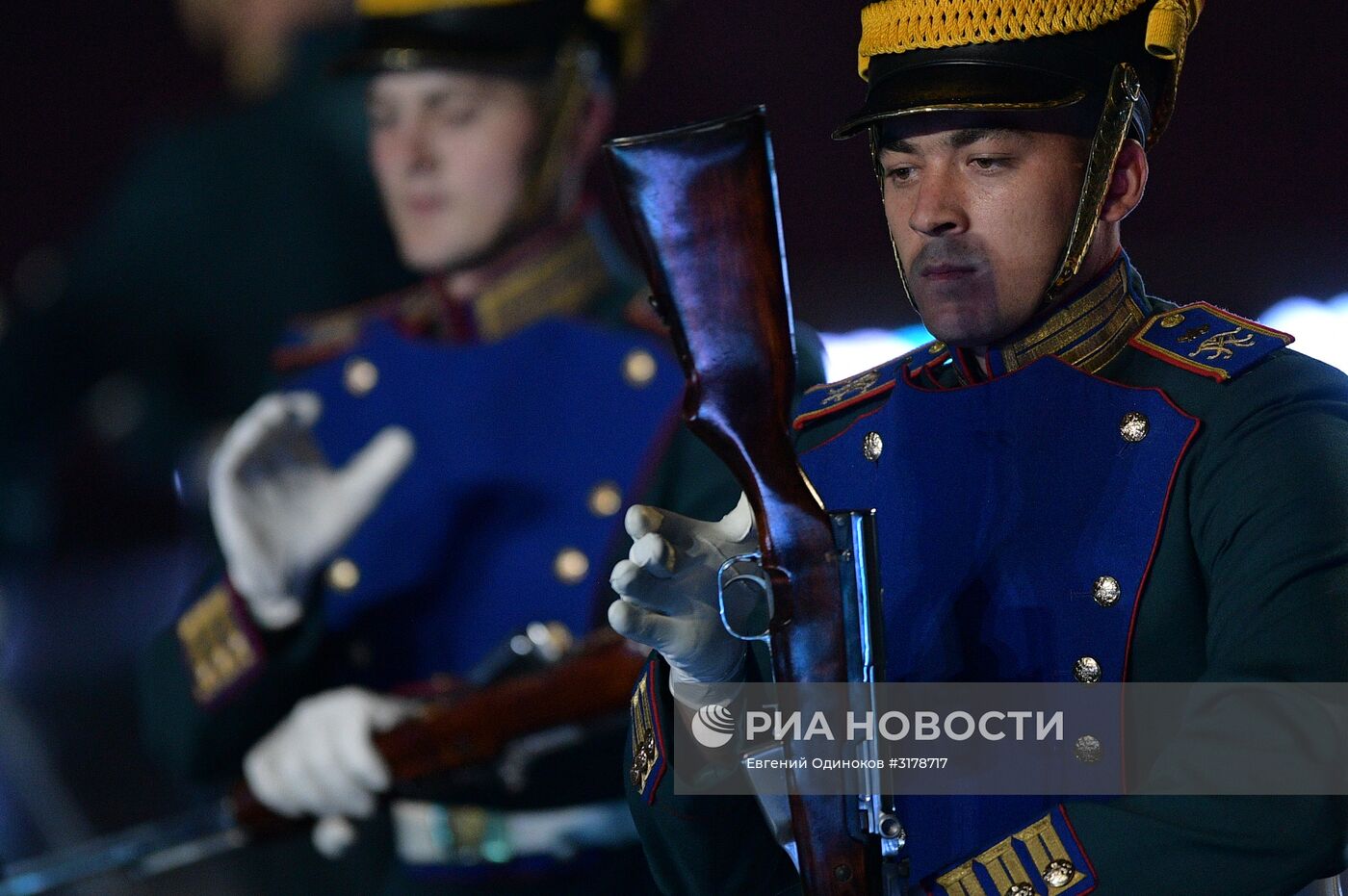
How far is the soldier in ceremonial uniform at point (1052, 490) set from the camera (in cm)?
142

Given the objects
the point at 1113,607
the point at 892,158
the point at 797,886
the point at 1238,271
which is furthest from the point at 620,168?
the point at 1238,271

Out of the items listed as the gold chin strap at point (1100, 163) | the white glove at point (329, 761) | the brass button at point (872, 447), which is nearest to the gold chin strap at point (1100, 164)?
the gold chin strap at point (1100, 163)

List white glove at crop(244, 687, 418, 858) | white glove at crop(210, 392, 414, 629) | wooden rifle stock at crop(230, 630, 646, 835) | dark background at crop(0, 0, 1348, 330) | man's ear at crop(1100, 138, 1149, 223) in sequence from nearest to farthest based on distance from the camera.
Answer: man's ear at crop(1100, 138, 1149, 223), wooden rifle stock at crop(230, 630, 646, 835), white glove at crop(244, 687, 418, 858), white glove at crop(210, 392, 414, 629), dark background at crop(0, 0, 1348, 330)

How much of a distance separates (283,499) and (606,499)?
54 centimetres

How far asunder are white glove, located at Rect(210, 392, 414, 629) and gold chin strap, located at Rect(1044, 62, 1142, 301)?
1.41 m

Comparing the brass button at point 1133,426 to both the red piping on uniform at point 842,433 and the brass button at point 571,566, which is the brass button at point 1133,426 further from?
the brass button at point 571,566

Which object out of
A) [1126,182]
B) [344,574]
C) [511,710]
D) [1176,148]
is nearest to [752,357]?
[1126,182]

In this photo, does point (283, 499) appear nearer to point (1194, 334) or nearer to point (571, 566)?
point (571, 566)

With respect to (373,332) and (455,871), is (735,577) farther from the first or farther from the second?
(373,332)

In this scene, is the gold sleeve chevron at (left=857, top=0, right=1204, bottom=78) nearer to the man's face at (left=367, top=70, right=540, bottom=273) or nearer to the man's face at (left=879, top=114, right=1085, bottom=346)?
the man's face at (left=879, top=114, right=1085, bottom=346)

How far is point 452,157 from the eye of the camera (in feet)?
9.37

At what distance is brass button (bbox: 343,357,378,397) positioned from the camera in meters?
2.92

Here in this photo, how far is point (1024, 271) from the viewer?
5.22ft

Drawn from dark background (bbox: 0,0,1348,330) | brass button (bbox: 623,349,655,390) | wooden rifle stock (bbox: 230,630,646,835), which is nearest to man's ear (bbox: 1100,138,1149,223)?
wooden rifle stock (bbox: 230,630,646,835)
